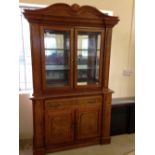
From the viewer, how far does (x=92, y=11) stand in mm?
2449

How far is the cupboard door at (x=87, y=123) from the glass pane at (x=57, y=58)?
1.80 feet

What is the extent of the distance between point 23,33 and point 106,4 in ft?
4.98

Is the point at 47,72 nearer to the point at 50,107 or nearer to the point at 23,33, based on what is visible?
the point at 50,107

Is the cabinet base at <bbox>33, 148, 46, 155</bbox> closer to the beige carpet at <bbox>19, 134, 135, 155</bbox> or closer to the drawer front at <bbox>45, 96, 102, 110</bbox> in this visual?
the beige carpet at <bbox>19, 134, 135, 155</bbox>

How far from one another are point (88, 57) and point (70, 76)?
450 mm

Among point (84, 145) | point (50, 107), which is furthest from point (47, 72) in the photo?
point (84, 145)

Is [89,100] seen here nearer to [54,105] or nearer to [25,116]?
[54,105]

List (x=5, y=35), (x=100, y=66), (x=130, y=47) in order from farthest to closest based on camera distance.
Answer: (x=130, y=47) < (x=100, y=66) < (x=5, y=35)

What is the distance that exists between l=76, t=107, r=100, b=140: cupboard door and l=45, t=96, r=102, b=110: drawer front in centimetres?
10

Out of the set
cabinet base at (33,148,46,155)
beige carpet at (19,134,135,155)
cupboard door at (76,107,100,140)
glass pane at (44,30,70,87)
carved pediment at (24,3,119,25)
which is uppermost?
carved pediment at (24,3,119,25)

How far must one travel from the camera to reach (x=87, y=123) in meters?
2.69

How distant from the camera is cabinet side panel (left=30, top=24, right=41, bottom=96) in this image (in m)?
2.26

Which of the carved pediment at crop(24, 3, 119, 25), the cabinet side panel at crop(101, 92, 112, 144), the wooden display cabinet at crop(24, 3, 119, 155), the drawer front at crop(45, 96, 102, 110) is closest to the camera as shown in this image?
the carved pediment at crop(24, 3, 119, 25)

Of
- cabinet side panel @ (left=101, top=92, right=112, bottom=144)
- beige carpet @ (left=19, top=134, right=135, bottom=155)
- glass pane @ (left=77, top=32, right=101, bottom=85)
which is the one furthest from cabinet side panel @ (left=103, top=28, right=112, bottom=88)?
beige carpet @ (left=19, top=134, right=135, bottom=155)
